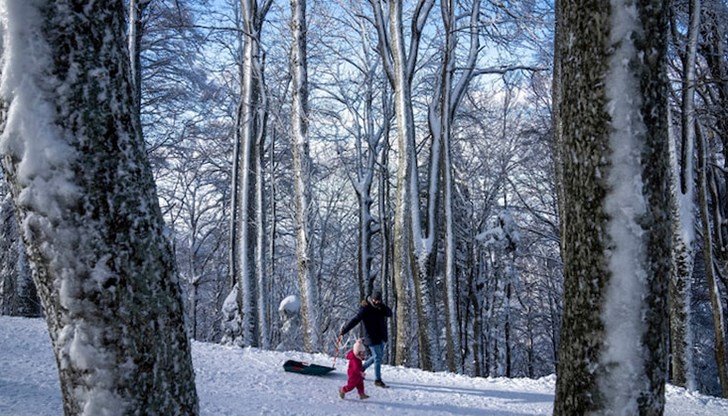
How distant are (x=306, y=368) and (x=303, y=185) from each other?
4.03 m

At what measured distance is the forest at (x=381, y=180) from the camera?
233 centimetres

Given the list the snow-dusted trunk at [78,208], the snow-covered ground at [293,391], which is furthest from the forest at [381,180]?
the snow-covered ground at [293,391]

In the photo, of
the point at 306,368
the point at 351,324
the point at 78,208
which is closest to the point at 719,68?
the point at 351,324

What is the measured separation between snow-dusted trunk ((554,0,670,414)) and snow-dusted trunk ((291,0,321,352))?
8.36 m

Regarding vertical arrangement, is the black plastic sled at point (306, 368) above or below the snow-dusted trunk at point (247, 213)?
below

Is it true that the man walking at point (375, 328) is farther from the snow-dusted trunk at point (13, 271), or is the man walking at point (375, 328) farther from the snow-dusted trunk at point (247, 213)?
the snow-dusted trunk at point (13, 271)

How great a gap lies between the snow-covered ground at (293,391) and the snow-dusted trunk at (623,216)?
4.50 meters

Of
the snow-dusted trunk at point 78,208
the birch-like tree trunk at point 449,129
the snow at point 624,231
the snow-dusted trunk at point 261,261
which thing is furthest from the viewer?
the snow-dusted trunk at point 261,261

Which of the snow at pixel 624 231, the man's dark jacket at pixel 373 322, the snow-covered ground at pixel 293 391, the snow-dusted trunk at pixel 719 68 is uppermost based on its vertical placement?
the snow-dusted trunk at pixel 719 68

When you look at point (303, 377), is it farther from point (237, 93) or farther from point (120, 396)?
point (237, 93)

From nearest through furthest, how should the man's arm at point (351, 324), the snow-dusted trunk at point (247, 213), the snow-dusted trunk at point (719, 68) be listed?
the man's arm at point (351, 324), the snow-dusted trunk at point (719, 68), the snow-dusted trunk at point (247, 213)

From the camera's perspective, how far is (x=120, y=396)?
2320mm

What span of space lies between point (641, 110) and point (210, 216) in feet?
81.5

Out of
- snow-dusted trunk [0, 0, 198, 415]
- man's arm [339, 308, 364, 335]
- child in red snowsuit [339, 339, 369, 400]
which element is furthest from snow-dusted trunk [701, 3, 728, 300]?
snow-dusted trunk [0, 0, 198, 415]
